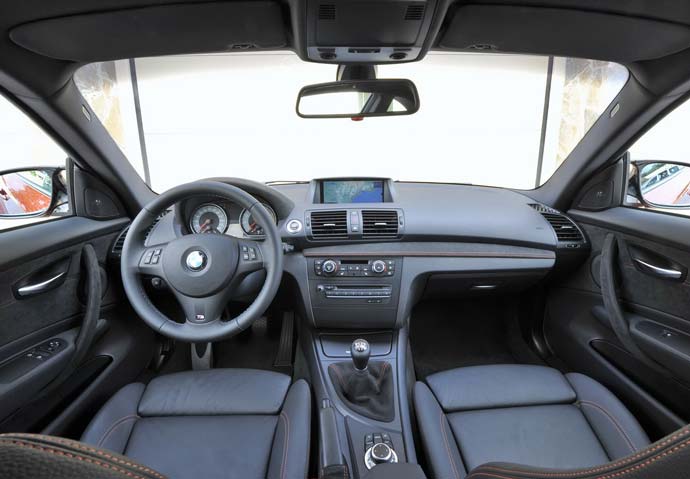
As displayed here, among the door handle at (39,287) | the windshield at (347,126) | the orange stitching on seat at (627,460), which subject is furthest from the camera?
the windshield at (347,126)

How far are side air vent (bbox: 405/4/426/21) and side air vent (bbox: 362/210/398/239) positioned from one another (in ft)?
3.32

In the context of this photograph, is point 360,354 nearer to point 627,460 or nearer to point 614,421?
point 614,421

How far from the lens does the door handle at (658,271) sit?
68.6 inches

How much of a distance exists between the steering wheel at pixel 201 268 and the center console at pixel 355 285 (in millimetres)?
449

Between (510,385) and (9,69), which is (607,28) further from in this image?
(9,69)

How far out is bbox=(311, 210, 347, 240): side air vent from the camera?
216cm

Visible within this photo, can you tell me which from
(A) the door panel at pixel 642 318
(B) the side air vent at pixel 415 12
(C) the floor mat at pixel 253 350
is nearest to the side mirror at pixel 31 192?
(C) the floor mat at pixel 253 350

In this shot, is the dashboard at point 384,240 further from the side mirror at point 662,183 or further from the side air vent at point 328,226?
the side mirror at point 662,183

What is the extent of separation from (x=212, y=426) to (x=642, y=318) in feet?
6.43

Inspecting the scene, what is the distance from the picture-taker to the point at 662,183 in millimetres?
2207

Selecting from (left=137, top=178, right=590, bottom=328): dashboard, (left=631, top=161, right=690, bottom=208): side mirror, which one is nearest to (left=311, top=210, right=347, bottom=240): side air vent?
(left=137, top=178, right=590, bottom=328): dashboard

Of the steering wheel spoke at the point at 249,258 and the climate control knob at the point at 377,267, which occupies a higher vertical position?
the steering wheel spoke at the point at 249,258

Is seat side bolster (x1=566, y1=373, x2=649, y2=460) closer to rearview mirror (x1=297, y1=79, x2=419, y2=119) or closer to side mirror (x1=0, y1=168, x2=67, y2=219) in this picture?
rearview mirror (x1=297, y1=79, x2=419, y2=119)

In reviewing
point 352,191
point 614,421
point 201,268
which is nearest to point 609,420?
point 614,421
